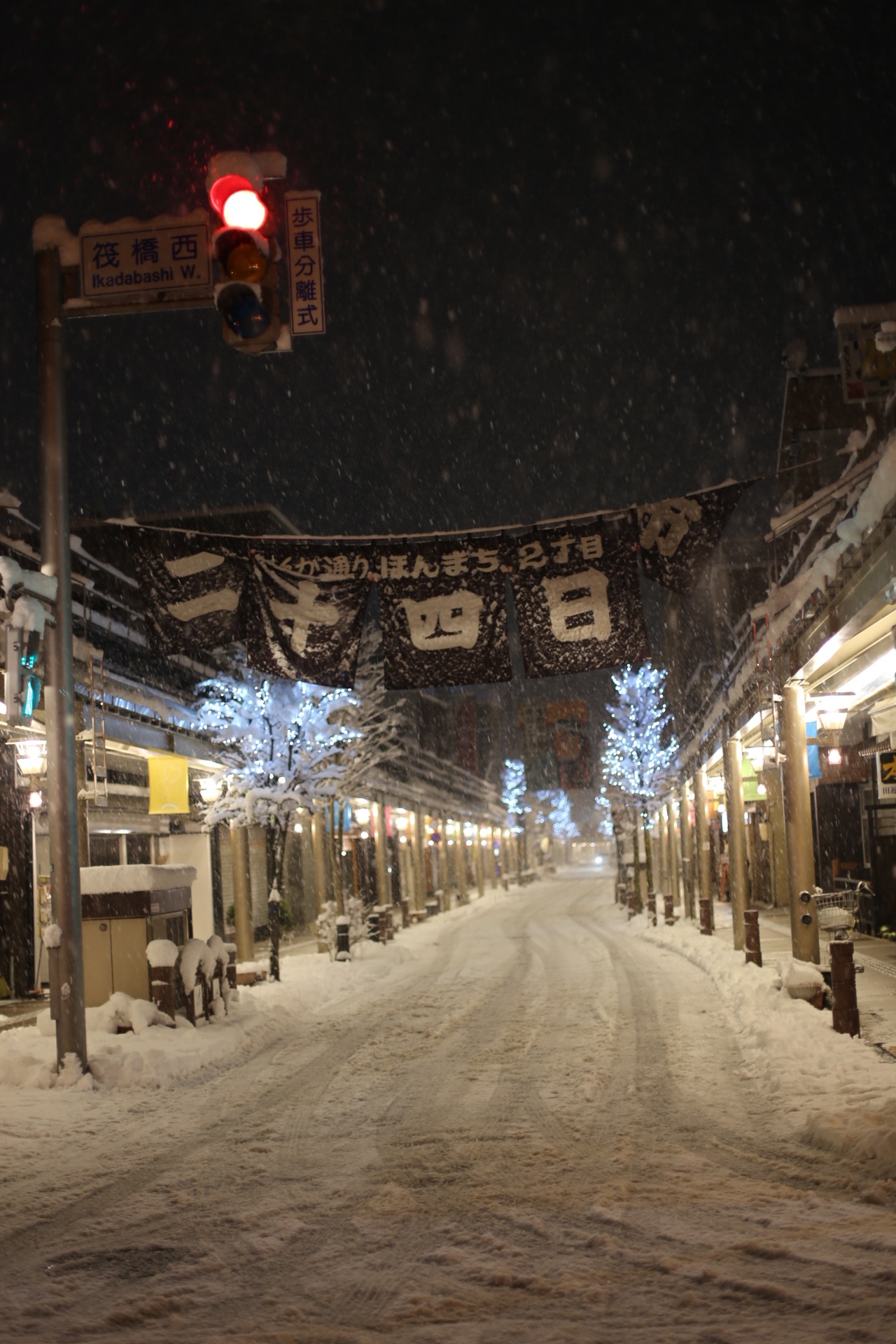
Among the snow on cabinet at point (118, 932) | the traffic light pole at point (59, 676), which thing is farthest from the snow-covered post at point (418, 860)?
the traffic light pole at point (59, 676)

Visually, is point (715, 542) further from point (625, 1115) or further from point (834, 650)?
point (625, 1115)

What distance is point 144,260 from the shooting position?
31.1 ft

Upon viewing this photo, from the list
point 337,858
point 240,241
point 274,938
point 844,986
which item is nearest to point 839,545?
point 844,986

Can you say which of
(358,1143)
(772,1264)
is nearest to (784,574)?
(358,1143)

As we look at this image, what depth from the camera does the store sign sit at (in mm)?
14305

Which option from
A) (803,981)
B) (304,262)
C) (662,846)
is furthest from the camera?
(662,846)

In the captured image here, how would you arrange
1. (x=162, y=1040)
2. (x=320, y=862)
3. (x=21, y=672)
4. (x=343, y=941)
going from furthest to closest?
(x=320, y=862) < (x=343, y=941) < (x=162, y=1040) < (x=21, y=672)

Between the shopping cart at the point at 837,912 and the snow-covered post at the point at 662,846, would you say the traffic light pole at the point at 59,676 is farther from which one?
the snow-covered post at the point at 662,846

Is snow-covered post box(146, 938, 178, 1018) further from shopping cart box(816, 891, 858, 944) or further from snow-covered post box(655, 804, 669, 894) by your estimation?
snow-covered post box(655, 804, 669, 894)

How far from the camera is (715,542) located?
11.2m

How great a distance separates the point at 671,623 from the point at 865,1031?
246 feet

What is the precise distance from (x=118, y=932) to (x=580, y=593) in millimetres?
6460

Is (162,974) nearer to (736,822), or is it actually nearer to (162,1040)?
(162,1040)

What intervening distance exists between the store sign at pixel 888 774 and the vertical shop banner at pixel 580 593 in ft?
16.1
